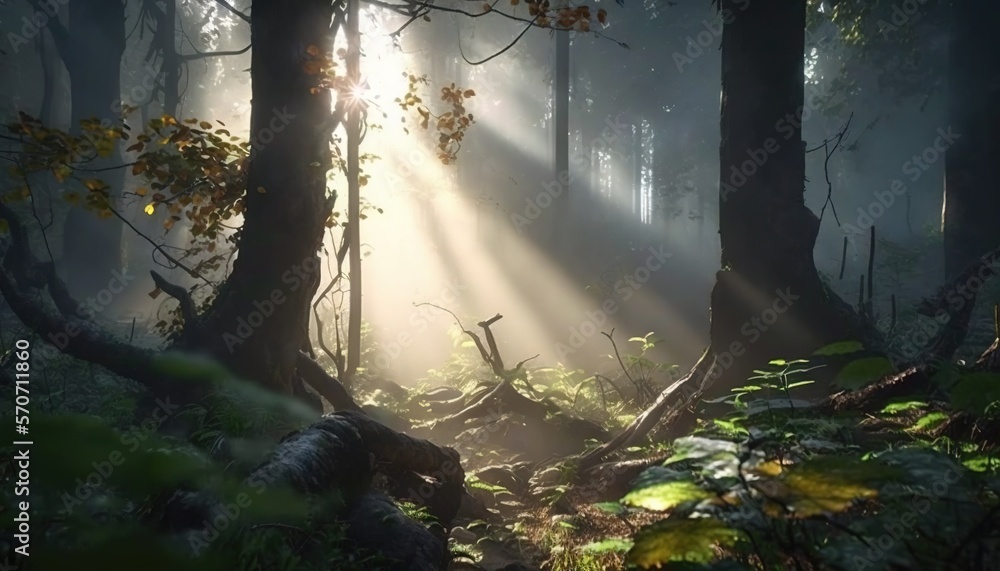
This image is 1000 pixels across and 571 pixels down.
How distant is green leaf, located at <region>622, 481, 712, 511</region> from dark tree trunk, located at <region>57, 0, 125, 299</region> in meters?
16.7

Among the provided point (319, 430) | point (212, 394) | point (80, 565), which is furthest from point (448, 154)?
point (80, 565)

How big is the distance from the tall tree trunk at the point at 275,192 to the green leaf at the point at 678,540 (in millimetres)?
4714

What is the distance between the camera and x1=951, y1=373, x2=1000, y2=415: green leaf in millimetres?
2514

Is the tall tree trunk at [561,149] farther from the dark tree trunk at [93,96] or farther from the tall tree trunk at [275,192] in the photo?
the tall tree trunk at [275,192]

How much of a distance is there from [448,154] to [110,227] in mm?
14234

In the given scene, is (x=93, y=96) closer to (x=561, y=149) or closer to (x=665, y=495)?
(x=561, y=149)

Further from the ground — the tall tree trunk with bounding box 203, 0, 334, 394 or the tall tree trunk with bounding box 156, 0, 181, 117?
the tall tree trunk with bounding box 156, 0, 181, 117

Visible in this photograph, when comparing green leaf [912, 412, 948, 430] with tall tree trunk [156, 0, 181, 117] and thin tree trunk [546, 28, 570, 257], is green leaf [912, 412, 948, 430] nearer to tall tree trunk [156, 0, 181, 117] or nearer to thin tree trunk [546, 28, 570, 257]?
tall tree trunk [156, 0, 181, 117]

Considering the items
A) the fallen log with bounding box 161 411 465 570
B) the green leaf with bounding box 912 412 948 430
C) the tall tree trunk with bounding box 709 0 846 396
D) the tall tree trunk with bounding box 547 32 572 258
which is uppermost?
the tall tree trunk with bounding box 547 32 572 258

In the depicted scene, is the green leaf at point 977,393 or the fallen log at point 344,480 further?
the green leaf at point 977,393

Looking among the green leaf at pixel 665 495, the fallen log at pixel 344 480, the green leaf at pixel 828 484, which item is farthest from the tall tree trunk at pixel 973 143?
the green leaf at pixel 665 495

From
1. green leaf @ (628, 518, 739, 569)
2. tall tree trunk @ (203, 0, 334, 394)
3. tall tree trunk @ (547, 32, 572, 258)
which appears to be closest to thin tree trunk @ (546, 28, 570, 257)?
tall tree trunk @ (547, 32, 572, 258)

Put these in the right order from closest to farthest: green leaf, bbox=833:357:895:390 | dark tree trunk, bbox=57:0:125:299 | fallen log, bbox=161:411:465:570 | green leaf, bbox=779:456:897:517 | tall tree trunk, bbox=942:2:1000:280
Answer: green leaf, bbox=779:456:897:517 → fallen log, bbox=161:411:465:570 → green leaf, bbox=833:357:895:390 → tall tree trunk, bbox=942:2:1000:280 → dark tree trunk, bbox=57:0:125:299

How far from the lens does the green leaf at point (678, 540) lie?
137cm
